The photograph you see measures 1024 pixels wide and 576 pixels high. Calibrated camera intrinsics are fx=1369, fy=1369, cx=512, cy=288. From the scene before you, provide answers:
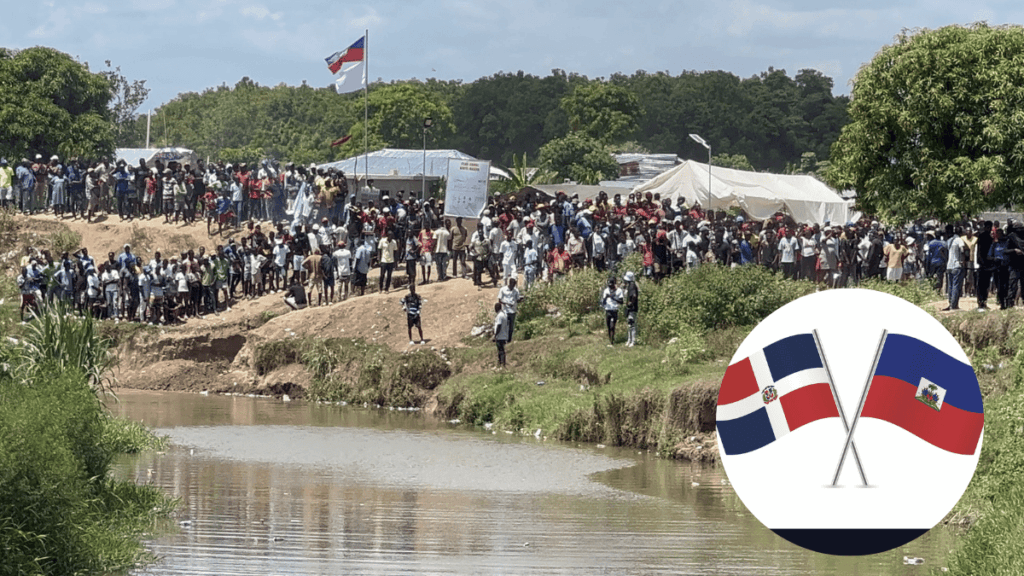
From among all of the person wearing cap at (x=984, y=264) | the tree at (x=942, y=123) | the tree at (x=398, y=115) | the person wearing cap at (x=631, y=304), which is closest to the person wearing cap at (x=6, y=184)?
the person wearing cap at (x=631, y=304)

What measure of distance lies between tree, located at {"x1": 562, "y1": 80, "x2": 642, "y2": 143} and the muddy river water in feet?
247

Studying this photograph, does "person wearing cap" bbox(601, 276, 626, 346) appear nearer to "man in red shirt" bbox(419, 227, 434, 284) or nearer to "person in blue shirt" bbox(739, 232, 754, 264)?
"person in blue shirt" bbox(739, 232, 754, 264)

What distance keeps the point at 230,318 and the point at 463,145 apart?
8742cm

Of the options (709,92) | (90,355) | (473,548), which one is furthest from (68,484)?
(709,92)

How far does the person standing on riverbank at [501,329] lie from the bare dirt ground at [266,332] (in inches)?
117

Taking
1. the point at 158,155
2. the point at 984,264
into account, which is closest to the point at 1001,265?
the point at 984,264

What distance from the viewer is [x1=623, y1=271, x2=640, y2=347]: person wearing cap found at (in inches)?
1121

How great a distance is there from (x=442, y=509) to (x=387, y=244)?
16820 millimetres

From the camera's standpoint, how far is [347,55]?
41.5 m

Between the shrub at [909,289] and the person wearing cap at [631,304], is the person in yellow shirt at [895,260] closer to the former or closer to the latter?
the shrub at [909,289]

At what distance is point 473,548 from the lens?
15258 millimetres

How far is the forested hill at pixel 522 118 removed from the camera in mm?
100625

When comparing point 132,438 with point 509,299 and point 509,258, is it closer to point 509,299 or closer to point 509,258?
point 509,299

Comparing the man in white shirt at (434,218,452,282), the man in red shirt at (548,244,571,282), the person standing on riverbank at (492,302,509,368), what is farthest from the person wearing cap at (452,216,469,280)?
the person standing on riverbank at (492,302,509,368)
